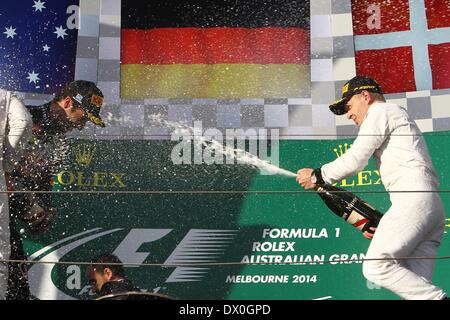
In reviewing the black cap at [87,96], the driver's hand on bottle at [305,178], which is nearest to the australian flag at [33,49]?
the black cap at [87,96]

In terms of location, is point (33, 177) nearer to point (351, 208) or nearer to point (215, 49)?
point (215, 49)

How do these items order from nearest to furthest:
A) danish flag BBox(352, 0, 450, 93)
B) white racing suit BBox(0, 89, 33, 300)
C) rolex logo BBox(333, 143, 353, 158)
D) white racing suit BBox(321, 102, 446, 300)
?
white racing suit BBox(321, 102, 446, 300)
white racing suit BBox(0, 89, 33, 300)
rolex logo BBox(333, 143, 353, 158)
danish flag BBox(352, 0, 450, 93)

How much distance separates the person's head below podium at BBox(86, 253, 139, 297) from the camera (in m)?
2.83

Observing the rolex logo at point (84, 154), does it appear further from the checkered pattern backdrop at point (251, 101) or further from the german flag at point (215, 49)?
the german flag at point (215, 49)

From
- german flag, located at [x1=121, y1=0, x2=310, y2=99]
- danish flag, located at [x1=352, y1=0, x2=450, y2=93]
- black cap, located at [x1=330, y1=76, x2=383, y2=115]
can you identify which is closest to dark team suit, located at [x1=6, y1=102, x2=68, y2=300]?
german flag, located at [x1=121, y1=0, x2=310, y2=99]

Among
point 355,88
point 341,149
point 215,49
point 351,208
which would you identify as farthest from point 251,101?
point 351,208

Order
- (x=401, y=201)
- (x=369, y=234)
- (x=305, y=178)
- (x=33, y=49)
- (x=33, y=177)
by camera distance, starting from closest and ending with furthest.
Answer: (x=401, y=201) → (x=305, y=178) → (x=369, y=234) → (x=33, y=177) → (x=33, y=49)

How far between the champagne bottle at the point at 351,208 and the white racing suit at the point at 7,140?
2.99 ft

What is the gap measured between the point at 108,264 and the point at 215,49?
0.81 metres

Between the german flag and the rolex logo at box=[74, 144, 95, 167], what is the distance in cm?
22

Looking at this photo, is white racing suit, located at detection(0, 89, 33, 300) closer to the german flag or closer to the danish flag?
the german flag

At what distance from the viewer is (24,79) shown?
3.07 meters

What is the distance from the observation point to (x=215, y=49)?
318 centimetres
